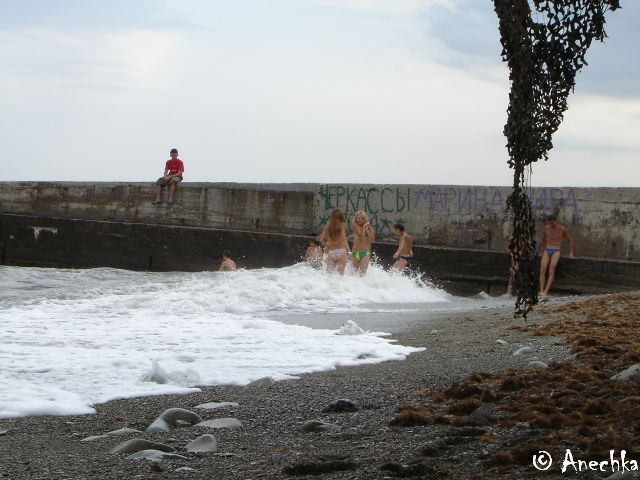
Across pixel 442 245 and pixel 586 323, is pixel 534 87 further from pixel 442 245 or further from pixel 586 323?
pixel 442 245

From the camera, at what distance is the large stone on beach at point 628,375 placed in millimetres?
5910

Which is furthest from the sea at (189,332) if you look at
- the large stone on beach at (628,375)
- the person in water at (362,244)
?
the large stone on beach at (628,375)

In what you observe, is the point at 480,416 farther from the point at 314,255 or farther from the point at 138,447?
the point at 314,255

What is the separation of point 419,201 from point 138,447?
52.4ft

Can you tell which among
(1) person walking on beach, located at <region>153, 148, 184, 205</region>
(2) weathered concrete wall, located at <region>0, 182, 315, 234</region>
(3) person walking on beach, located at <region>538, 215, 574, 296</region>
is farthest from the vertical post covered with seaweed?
(1) person walking on beach, located at <region>153, 148, 184, 205</region>

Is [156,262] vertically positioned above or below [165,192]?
below

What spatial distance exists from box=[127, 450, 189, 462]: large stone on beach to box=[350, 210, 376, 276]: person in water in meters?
13.8

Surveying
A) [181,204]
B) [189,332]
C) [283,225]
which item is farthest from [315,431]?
[181,204]

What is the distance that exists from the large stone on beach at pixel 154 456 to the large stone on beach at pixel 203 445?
0.15 meters

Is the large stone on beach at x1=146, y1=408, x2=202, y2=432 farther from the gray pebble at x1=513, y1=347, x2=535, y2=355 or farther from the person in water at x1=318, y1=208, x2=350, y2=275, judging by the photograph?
the person in water at x1=318, y1=208, x2=350, y2=275

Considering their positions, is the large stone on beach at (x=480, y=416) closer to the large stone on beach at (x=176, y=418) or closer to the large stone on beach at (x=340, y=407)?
the large stone on beach at (x=340, y=407)

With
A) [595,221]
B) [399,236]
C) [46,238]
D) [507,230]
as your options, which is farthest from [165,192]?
[595,221]

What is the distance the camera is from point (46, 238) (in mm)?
27125

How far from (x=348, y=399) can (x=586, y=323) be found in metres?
4.37
